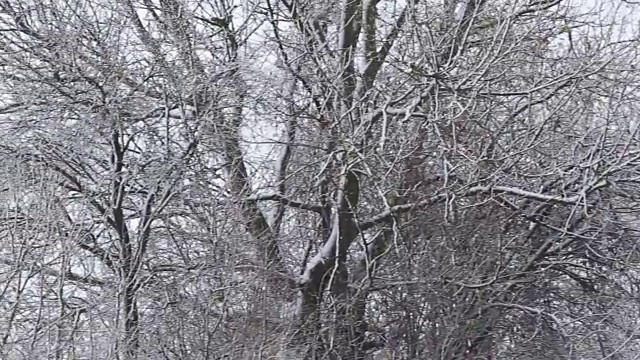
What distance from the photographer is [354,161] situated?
21.5 feet

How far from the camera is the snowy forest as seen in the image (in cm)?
628

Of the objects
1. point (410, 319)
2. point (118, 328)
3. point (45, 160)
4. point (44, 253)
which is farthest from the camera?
point (410, 319)

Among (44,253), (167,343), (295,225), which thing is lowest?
(167,343)

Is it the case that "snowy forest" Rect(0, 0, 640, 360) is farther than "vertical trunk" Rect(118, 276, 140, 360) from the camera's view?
Yes

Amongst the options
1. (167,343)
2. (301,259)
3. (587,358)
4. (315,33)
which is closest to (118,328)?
(167,343)

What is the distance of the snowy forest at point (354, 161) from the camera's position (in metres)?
6.28

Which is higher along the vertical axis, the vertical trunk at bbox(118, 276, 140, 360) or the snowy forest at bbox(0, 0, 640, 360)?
the snowy forest at bbox(0, 0, 640, 360)

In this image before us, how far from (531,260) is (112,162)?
3564 mm

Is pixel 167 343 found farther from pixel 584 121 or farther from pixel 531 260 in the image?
pixel 584 121

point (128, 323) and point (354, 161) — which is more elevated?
point (354, 161)

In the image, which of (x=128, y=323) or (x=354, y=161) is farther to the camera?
(x=354, y=161)

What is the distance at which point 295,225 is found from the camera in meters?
7.09

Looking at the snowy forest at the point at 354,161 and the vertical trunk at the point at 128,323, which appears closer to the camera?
the vertical trunk at the point at 128,323

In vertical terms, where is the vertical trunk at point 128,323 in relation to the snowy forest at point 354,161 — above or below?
below
